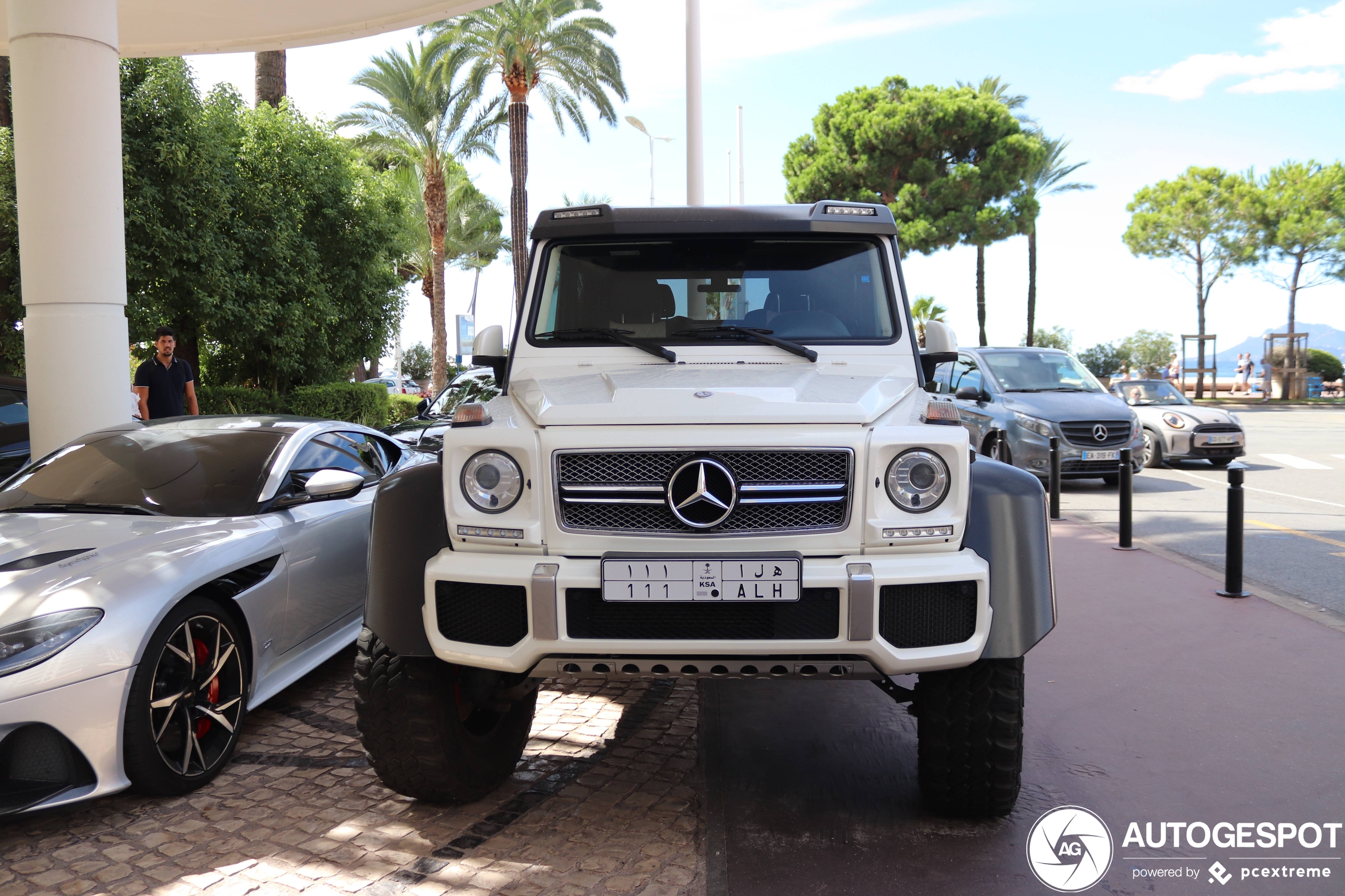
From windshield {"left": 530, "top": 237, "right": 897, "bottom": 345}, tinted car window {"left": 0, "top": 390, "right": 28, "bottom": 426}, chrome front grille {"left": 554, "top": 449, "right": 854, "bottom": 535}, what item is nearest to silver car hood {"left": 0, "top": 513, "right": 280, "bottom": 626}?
windshield {"left": 530, "top": 237, "right": 897, "bottom": 345}

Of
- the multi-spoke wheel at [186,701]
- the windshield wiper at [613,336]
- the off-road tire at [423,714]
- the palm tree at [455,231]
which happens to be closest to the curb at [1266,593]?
the windshield wiper at [613,336]

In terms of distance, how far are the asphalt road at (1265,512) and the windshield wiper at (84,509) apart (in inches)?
287

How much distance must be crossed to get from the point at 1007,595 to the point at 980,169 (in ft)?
131

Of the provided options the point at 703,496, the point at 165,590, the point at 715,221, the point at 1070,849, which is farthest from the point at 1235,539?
the point at 165,590

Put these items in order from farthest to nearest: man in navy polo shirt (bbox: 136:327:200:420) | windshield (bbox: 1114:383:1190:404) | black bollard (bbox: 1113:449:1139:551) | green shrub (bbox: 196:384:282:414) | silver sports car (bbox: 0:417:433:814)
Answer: green shrub (bbox: 196:384:282:414)
windshield (bbox: 1114:383:1190:404)
man in navy polo shirt (bbox: 136:327:200:420)
black bollard (bbox: 1113:449:1139:551)
silver sports car (bbox: 0:417:433:814)

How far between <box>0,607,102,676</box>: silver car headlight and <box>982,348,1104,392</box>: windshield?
11.6 metres

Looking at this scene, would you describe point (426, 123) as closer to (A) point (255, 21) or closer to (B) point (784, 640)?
(A) point (255, 21)

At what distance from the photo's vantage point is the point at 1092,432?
1221 centimetres

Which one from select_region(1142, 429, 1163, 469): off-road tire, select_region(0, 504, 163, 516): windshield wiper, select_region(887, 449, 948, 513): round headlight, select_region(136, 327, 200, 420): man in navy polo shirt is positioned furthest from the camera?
select_region(1142, 429, 1163, 469): off-road tire

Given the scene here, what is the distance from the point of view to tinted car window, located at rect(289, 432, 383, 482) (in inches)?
202

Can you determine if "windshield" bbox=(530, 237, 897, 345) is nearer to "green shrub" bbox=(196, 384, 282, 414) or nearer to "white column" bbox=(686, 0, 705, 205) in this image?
"white column" bbox=(686, 0, 705, 205)

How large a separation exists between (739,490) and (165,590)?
2.24m

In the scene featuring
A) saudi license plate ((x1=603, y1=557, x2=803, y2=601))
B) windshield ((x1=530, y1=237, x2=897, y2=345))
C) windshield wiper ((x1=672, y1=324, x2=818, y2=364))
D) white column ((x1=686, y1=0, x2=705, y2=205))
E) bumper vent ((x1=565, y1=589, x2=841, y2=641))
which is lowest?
bumper vent ((x1=565, y1=589, x2=841, y2=641))

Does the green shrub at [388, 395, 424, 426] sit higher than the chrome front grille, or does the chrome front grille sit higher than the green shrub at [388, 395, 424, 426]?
the chrome front grille
